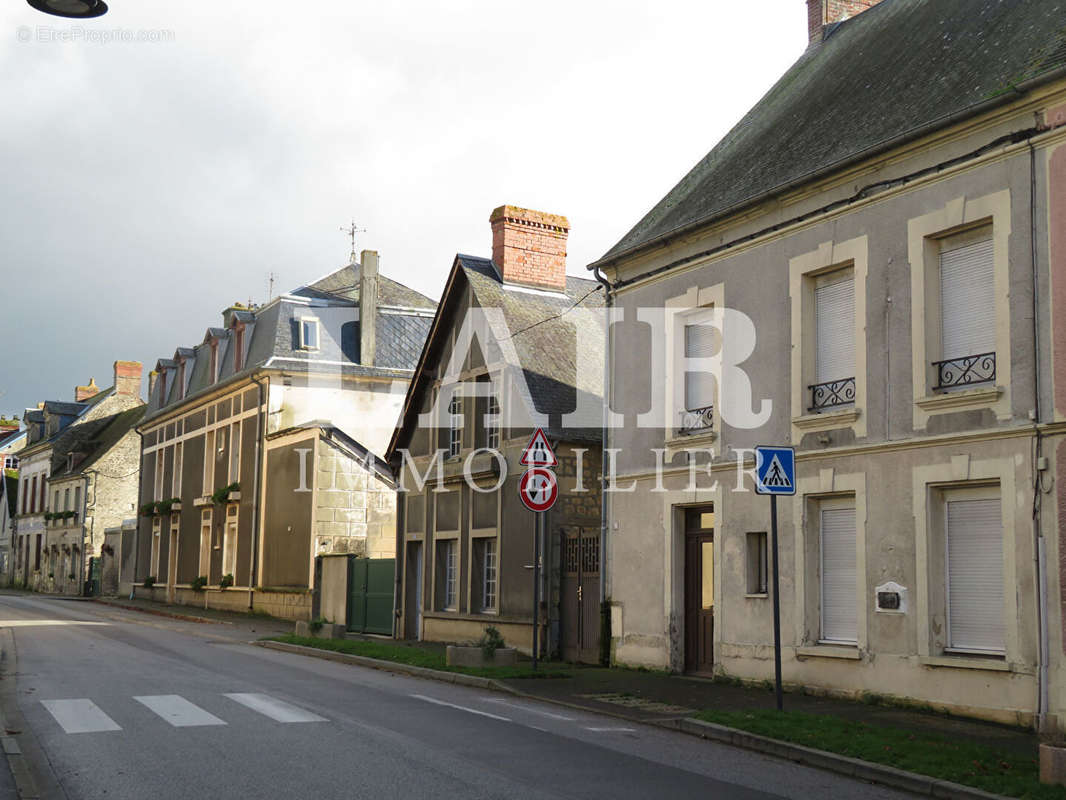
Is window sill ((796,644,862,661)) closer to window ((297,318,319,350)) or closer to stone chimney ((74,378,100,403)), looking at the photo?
window ((297,318,319,350))

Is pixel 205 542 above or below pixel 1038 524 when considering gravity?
below

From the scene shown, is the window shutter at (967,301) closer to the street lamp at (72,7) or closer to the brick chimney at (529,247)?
the street lamp at (72,7)

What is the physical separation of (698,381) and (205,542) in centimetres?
2659

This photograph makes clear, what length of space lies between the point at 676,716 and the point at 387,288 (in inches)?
1071

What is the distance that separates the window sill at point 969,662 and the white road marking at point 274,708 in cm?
619

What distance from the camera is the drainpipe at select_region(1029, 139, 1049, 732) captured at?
10.8 meters

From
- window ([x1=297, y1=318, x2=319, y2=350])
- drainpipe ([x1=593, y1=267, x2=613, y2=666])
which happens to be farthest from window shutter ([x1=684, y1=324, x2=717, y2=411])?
window ([x1=297, y1=318, x2=319, y2=350])

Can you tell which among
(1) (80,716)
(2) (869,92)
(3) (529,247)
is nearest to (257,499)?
(3) (529,247)

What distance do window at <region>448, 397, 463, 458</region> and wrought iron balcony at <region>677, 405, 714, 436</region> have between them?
7334 mm

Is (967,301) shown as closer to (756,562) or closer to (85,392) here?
(756,562)

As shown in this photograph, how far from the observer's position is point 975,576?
11938mm

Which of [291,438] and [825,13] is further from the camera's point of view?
[291,438]

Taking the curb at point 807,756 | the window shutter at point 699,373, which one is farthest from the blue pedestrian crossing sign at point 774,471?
the window shutter at point 699,373

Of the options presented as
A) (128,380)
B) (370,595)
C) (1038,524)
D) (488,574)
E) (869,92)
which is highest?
(128,380)
